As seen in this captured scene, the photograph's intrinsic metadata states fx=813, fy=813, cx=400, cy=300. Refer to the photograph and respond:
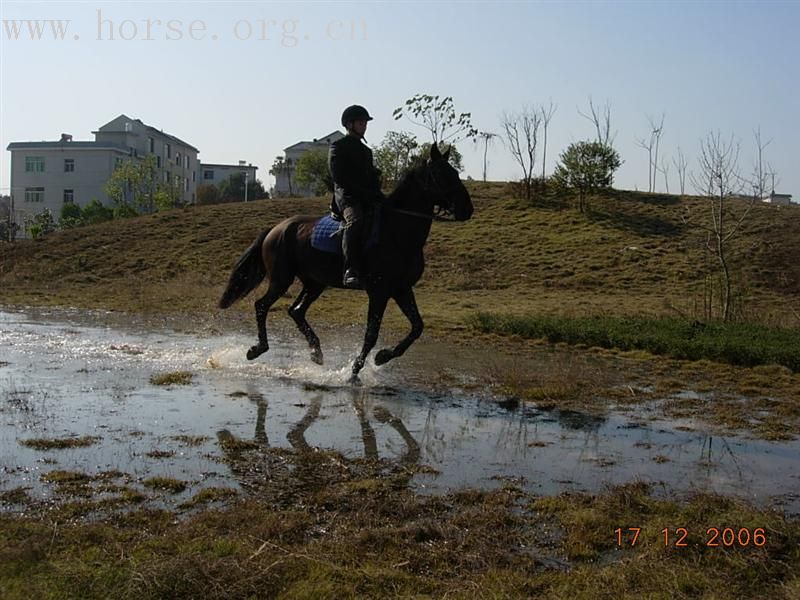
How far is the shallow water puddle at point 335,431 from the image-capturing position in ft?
19.3

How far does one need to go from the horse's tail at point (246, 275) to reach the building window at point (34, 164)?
7726 cm

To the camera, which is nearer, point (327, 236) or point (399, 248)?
point (399, 248)

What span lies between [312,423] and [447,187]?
3234 mm

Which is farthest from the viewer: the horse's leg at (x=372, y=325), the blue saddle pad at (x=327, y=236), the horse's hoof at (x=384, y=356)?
the blue saddle pad at (x=327, y=236)

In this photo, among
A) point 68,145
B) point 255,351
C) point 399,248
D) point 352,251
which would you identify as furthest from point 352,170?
point 68,145

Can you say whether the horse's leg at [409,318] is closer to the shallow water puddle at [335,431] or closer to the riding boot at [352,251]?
the shallow water puddle at [335,431]

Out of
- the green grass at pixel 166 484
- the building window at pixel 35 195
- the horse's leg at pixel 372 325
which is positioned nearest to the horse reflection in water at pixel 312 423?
the horse's leg at pixel 372 325

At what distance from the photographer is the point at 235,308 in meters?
20.0

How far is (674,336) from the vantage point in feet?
45.3

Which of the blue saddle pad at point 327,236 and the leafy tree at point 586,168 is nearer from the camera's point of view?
the blue saddle pad at point 327,236

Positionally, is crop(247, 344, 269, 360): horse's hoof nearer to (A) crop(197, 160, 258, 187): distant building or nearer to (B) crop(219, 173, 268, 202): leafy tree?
(B) crop(219, 173, 268, 202): leafy tree

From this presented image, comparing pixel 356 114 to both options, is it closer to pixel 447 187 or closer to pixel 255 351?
pixel 447 187

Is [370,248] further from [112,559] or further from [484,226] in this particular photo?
[484,226]
